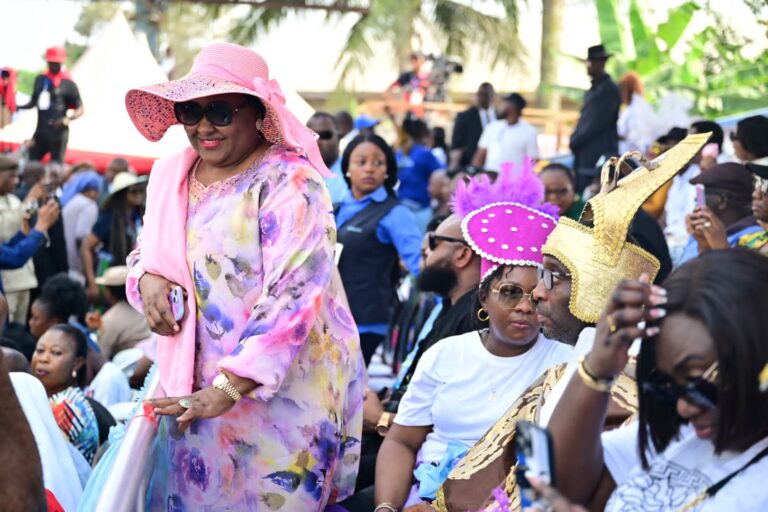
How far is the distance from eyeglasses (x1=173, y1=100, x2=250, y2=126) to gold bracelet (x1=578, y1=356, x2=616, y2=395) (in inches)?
72.1

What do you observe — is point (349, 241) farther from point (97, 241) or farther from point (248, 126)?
point (97, 241)

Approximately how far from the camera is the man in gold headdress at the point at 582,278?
10.3 feet

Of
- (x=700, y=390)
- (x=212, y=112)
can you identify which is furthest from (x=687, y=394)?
(x=212, y=112)

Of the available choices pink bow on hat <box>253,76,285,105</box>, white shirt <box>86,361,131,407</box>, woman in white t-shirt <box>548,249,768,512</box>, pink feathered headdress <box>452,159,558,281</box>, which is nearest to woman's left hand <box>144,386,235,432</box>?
pink bow on hat <box>253,76,285,105</box>

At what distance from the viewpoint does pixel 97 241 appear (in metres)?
11.3

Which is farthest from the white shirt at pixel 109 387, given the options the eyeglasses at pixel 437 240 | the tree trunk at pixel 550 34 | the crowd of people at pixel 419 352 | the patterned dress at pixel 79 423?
the tree trunk at pixel 550 34

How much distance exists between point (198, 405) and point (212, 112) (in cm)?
94

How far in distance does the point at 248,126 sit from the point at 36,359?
2.70 metres

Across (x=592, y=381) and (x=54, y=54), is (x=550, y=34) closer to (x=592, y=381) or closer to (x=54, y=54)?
(x=54, y=54)

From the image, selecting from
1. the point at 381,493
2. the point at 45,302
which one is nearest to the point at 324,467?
the point at 381,493

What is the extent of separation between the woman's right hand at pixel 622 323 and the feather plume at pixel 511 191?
88.8 inches

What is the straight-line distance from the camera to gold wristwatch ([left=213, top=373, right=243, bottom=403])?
361cm

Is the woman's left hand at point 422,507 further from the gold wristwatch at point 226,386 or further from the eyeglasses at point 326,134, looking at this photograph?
the eyeglasses at point 326,134

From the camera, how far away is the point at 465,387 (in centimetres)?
414
